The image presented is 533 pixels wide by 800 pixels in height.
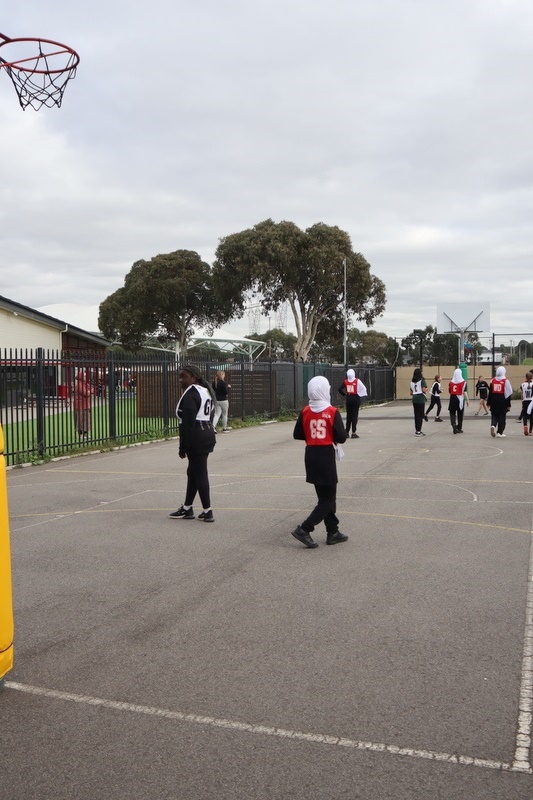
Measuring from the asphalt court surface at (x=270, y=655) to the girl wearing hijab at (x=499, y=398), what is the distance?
9.74 m

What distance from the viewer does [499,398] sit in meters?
19.8

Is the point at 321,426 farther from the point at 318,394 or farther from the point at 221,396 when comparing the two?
the point at 221,396

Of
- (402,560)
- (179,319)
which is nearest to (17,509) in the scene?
(402,560)

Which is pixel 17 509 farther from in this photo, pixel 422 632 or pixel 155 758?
pixel 155 758

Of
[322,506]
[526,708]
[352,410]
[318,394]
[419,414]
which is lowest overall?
[526,708]

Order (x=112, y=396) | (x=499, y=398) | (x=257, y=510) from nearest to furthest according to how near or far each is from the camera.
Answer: (x=257, y=510), (x=112, y=396), (x=499, y=398)

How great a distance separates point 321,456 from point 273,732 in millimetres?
4231

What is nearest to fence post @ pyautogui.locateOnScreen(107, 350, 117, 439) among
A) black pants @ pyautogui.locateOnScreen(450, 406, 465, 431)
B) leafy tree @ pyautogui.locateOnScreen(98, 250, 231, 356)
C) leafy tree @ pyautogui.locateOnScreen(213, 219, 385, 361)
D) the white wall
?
black pants @ pyautogui.locateOnScreen(450, 406, 465, 431)

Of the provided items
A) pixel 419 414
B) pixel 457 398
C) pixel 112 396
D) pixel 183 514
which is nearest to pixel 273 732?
pixel 183 514

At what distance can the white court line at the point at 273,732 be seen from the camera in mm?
3635

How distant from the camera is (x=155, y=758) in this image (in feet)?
12.1

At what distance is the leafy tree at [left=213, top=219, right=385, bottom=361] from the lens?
4747 cm

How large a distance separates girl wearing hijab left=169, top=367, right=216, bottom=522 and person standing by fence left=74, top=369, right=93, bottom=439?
8.52 meters

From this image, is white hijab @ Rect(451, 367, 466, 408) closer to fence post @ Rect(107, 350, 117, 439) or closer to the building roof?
fence post @ Rect(107, 350, 117, 439)
